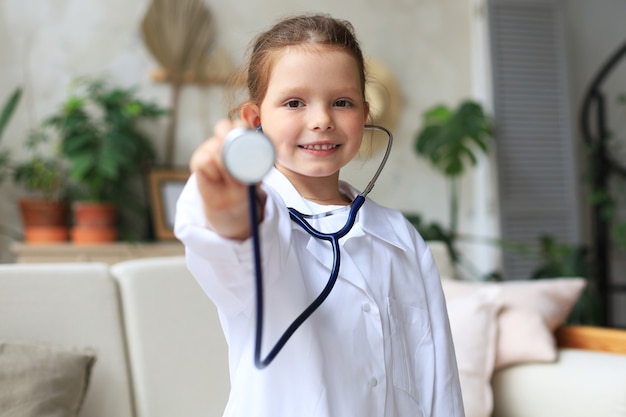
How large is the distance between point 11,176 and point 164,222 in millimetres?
702

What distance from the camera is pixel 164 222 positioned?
3520 millimetres

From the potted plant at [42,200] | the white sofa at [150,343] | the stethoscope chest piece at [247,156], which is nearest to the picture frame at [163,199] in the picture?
the potted plant at [42,200]

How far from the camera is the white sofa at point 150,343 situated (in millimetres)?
1758

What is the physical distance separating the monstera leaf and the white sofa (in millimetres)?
1936

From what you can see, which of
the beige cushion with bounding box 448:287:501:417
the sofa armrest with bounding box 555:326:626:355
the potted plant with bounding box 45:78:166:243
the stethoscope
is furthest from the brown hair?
the potted plant with bounding box 45:78:166:243

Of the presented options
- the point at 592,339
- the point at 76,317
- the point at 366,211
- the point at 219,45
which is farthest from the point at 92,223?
the point at 366,211

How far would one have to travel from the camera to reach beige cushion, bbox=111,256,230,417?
184 centimetres

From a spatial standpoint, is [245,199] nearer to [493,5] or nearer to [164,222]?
[164,222]

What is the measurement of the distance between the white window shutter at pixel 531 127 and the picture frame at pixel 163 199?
1779mm

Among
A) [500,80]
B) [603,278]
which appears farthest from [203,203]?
[603,278]

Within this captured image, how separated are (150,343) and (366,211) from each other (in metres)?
1.02

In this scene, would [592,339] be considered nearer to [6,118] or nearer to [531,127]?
[531,127]

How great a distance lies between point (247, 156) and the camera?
617mm

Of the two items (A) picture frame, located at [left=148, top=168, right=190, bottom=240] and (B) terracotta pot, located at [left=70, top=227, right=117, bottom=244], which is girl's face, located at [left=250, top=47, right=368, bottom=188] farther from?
(A) picture frame, located at [left=148, top=168, right=190, bottom=240]
